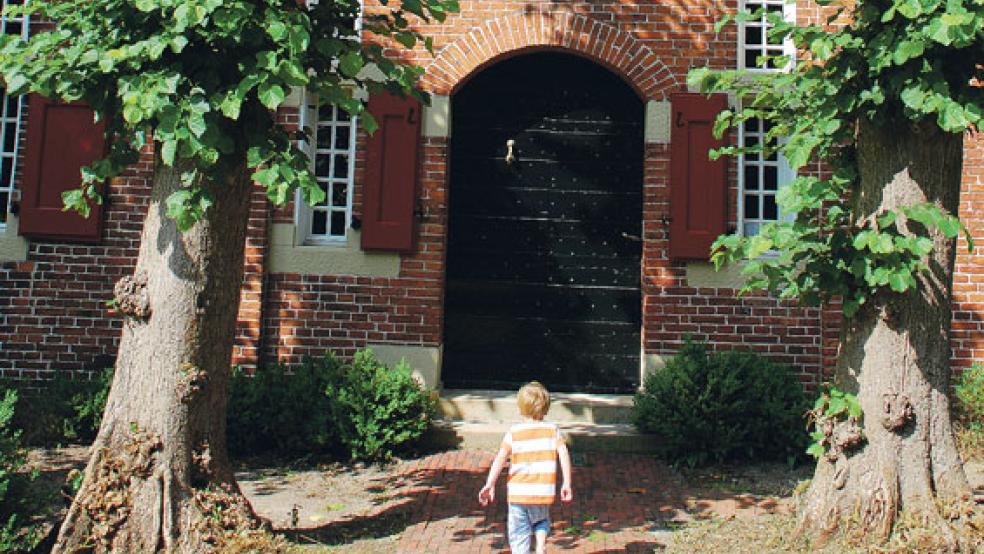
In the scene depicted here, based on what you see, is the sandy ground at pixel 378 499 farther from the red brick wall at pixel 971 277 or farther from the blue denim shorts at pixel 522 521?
the red brick wall at pixel 971 277

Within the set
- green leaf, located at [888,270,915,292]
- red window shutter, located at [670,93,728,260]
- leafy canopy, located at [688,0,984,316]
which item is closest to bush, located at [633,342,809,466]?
red window shutter, located at [670,93,728,260]

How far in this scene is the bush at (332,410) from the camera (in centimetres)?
631

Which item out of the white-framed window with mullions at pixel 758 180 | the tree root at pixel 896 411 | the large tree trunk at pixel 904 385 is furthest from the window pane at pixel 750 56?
the tree root at pixel 896 411

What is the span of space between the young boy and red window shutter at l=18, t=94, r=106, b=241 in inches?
197

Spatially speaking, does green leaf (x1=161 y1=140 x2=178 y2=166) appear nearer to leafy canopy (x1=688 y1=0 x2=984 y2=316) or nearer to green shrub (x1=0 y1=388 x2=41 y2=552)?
green shrub (x1=0 y1=388 x2=41 y2=552)

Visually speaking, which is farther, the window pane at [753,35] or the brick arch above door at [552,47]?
the window pane at [753,35]

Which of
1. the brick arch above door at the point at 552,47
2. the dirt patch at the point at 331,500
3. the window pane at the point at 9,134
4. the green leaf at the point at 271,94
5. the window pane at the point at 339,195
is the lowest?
the dirt patch at the point at 331,500

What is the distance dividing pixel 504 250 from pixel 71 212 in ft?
13.2

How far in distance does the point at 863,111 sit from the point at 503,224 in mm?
3765

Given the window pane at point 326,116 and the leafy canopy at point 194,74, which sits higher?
the window pane at point 326,116

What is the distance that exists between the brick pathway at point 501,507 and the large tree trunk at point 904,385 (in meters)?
1.17

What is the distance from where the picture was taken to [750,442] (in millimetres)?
6262

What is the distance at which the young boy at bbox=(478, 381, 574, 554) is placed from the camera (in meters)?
3.95

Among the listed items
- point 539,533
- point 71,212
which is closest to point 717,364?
point 539,533
